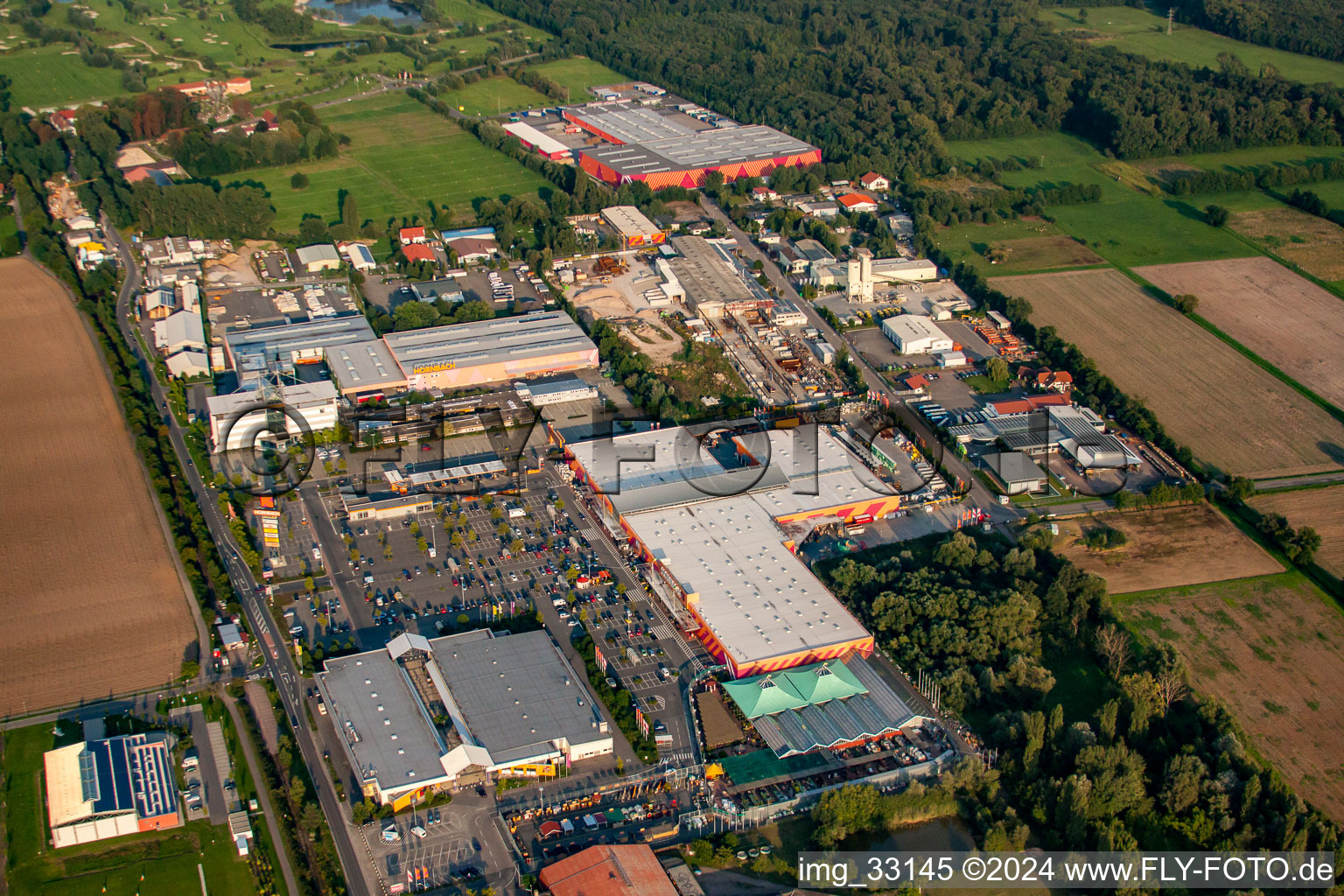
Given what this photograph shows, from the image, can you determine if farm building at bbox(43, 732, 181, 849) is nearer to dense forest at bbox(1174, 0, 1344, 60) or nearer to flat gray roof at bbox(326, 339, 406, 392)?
flat gray roof at bbox(326, 339, 406, 392)

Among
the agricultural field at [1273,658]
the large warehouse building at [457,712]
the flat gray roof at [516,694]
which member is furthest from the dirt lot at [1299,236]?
the large warehouse building at [457,712]

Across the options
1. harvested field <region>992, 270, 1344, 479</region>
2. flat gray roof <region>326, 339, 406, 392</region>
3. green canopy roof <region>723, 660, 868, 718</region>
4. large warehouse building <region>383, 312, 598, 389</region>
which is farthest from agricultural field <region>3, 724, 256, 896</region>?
harvested field <region>992, 270, 1344, 479</region>

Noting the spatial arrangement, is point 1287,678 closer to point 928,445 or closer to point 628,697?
point 928,445

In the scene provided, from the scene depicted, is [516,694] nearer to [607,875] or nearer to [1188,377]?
[607,875]

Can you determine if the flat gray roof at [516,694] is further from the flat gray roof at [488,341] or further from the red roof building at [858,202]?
the red roof building at [858,202]

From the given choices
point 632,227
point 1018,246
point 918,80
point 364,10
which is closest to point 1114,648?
point 1018,246

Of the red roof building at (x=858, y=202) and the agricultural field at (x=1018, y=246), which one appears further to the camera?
the red roof building at (x=858, y=202)
